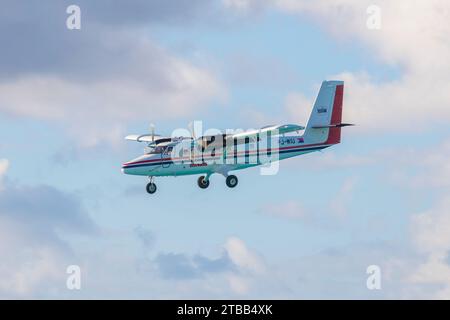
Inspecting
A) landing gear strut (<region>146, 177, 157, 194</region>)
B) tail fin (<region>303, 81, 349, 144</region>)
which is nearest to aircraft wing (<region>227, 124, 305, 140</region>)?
tail fin (<region>303, 81, 349, 144</region>)

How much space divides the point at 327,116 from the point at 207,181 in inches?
480

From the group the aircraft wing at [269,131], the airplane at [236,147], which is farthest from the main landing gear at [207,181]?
the aircraft wing at [269,131]

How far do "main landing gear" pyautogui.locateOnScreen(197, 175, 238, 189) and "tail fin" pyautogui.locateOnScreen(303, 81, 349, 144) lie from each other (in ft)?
23.4

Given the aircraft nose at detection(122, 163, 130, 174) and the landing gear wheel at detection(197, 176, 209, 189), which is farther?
the landing gear wheel at detection(197, 176, 209, 189)

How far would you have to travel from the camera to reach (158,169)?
83.6 m

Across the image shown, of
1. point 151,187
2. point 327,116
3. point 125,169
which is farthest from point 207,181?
point 327,116

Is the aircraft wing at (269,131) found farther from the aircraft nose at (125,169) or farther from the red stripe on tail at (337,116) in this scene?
the aircraft nose at (125,169)

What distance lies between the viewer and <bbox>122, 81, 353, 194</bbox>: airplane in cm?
8350

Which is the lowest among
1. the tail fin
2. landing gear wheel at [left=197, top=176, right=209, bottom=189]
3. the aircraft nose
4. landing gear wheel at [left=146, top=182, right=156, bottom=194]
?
landing gear wheel at [left=146, top=182, right=156, bottom=194]

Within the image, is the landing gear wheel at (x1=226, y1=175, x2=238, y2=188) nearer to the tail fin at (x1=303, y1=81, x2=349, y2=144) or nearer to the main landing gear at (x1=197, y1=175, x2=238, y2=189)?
the main landing gear at (x1=197, y1=175, x2=238, y2=189)

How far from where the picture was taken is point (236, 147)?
8494 centimetres

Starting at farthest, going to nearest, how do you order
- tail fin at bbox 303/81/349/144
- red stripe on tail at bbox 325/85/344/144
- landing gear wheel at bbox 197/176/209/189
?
red stripe on tail at bbox 325/85/344/144
tail fin at bbox 303/81/349/144
landing gear wheel at bbox 197/176/209/189
